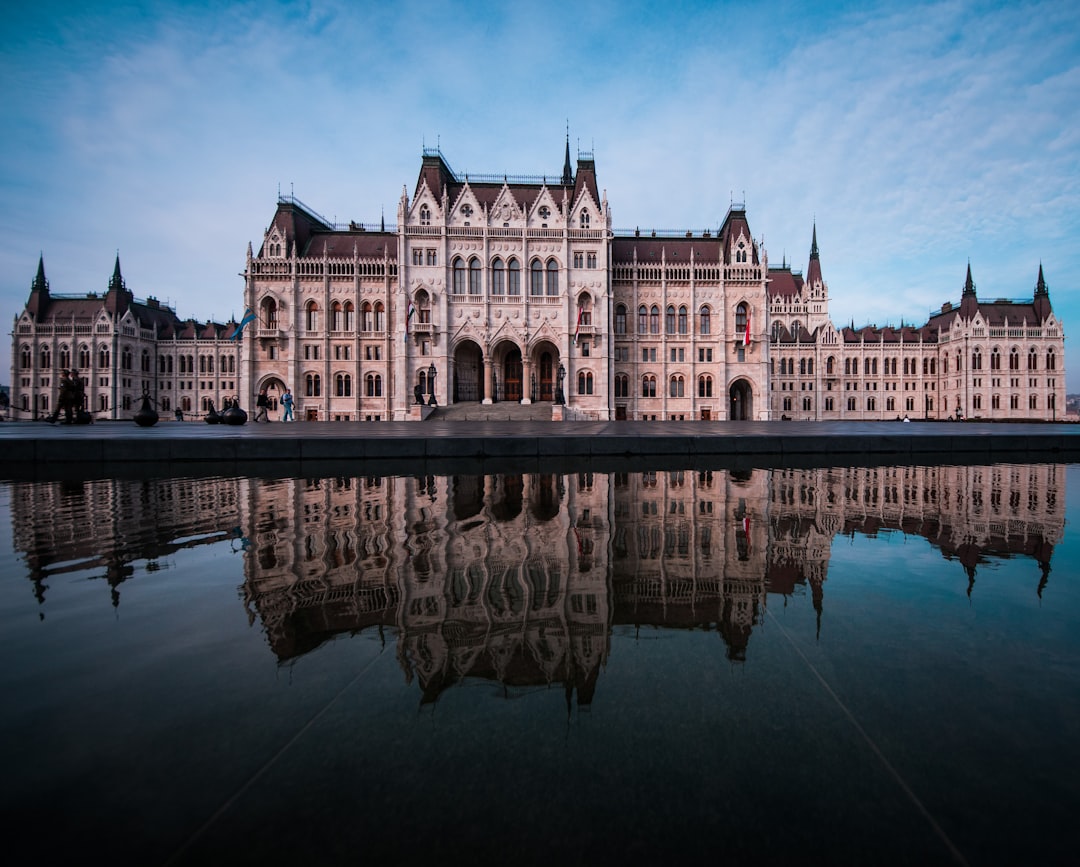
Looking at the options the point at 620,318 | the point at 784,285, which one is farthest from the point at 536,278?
the point at 784,285

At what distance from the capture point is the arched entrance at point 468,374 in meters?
42.4

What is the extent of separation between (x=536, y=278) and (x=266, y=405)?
75.3ft

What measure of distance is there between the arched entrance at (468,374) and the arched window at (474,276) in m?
3.96

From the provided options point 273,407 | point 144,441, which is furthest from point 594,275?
point 144,441

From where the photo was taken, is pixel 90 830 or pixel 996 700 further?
pixel 996 700

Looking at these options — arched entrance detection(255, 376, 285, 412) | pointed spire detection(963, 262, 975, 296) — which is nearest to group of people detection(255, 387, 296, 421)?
arched entrance detection(255, 376, 285, 412)

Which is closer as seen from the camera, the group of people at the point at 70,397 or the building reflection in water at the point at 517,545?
the building reflection in water at the point at 517,545

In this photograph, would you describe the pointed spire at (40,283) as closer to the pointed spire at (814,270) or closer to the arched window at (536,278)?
the arched window at (536,278)

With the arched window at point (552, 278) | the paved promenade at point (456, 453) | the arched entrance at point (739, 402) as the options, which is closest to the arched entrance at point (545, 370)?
the arched window at point (552, 278)

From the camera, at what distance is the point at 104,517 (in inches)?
224

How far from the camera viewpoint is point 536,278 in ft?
138

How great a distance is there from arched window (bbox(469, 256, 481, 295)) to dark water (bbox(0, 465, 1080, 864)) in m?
38.8

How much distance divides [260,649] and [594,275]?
138ft

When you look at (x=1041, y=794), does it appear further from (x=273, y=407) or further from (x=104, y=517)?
(x=273, y=407)
